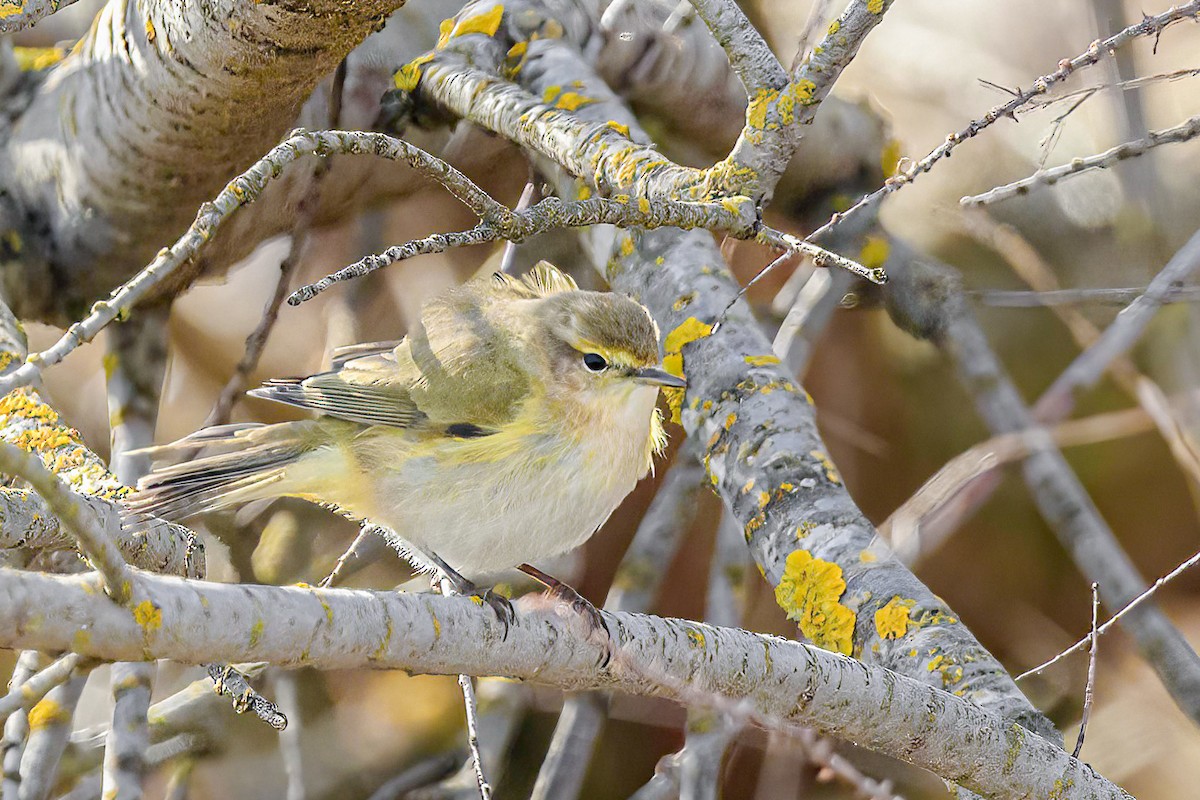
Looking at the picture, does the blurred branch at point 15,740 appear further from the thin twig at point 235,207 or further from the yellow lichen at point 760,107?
the yellow lichen at point 760,107

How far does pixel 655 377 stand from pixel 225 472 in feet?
2.78

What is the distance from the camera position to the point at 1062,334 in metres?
4.36

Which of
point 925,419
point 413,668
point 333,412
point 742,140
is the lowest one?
point 413,668

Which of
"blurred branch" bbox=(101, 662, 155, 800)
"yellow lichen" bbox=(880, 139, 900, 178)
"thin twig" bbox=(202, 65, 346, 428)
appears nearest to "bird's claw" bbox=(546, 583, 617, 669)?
"blurred branch" bbox=(101, 662, 155, 800)

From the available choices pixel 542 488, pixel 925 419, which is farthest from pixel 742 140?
pixel 925 419

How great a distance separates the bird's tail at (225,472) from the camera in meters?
2.06

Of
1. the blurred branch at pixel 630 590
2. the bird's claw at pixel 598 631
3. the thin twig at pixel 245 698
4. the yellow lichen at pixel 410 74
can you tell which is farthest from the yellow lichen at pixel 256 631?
the yellow lichen at pixel 410 74

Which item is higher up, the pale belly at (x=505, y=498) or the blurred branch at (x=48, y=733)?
the pale belly at (x=505, y=498)

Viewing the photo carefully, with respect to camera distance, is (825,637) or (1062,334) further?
(1062,334)

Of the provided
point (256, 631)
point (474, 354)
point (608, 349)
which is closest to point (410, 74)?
point (474, 354)

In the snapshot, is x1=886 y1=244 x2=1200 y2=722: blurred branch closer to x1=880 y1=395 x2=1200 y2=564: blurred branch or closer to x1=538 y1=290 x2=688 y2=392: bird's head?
x1=880 y1=395 x2=1200 y2=564: blurred branch

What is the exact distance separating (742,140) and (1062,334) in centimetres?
280

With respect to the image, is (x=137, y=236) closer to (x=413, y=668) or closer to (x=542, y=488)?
(x=542, y=488)

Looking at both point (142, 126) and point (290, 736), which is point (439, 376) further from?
point (290, 736)
